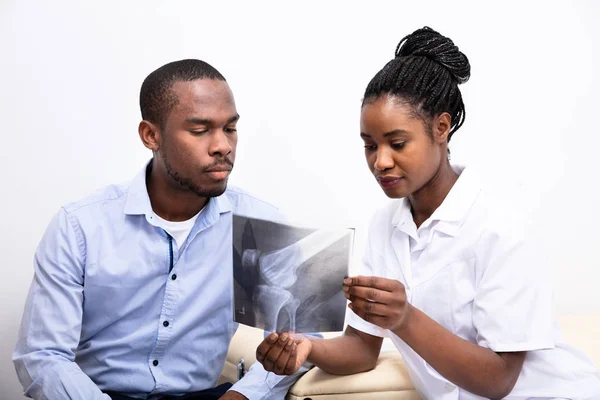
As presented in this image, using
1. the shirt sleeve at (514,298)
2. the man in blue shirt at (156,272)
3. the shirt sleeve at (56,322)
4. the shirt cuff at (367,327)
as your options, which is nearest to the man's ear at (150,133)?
the man in blue shirt at (156,272)

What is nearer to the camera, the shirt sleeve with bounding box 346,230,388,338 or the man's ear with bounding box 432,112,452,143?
the man's ear with bounding box 432,112,452,143

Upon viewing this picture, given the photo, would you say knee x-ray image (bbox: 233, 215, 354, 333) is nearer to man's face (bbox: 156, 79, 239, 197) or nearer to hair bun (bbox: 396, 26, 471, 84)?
man's face (bbox: 156, 79, 239, 197)

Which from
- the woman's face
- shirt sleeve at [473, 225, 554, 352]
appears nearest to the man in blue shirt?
the woman's face

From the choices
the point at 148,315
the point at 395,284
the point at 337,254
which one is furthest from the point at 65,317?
the point at 395,284

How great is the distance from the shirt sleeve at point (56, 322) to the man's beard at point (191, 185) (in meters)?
0.25

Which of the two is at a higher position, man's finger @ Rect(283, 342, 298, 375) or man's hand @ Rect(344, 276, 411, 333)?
man's hand @ Rect(344, 276, 411, 333)

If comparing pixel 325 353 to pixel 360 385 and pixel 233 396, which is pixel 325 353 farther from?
pixel 233 396

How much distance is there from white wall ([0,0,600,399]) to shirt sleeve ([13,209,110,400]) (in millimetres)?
585

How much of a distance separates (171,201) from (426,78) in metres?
0.65

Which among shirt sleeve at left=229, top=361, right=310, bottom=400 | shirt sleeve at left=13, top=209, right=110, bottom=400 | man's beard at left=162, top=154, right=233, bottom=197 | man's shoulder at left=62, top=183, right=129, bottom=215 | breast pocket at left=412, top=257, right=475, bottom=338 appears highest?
man's beard at left=162, top=154, right=233, bottom=197

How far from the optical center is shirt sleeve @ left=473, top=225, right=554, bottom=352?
1.44 metres

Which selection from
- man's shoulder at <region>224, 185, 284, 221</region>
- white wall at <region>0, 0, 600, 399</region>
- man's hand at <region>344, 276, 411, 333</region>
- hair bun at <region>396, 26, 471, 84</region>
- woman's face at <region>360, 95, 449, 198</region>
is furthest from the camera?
white wall at <region>0, 0, 600, 399</region>

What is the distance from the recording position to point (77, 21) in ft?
7.23

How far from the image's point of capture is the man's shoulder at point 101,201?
1.71 meters
